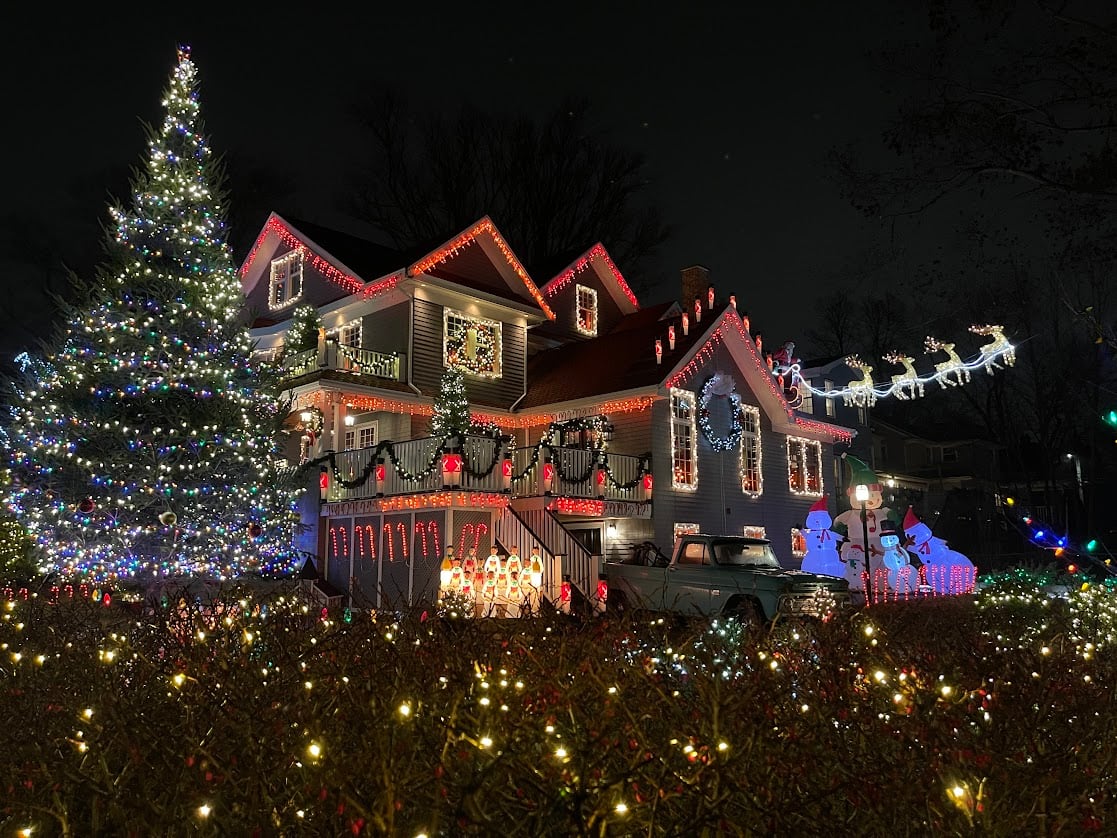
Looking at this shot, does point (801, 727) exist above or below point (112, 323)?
below

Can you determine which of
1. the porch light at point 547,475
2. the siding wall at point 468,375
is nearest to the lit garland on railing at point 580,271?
the siding wall at point 468,375

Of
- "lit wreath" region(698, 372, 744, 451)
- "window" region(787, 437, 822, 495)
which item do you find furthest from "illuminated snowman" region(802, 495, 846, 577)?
"window" region(787, 437, 822, 495)

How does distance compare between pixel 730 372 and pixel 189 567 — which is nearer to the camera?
pixel 189 567

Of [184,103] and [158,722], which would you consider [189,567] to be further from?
[158,722]

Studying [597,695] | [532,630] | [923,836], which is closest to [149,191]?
[532,630]

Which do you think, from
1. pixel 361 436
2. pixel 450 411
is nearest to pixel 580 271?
pixel 361 436

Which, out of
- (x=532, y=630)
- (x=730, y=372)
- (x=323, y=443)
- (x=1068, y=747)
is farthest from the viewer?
(x=730, y=372)

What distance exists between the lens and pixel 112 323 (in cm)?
1633

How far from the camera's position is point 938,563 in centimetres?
2044

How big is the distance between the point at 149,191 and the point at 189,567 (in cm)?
754

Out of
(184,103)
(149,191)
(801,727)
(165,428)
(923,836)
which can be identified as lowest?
(923,836)

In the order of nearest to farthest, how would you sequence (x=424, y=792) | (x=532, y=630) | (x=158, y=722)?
(x=424, y=792)
(x=158, y=722)
(x=532, y=630)

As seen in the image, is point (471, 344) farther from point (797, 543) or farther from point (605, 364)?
point (797, 543)

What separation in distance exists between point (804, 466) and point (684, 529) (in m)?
6.95
